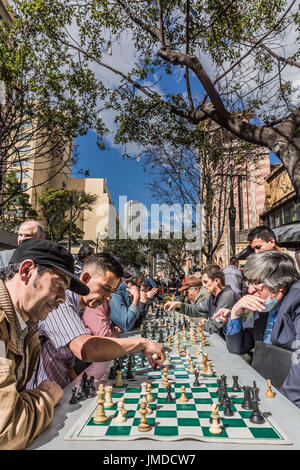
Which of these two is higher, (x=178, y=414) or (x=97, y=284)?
(x=97, y=284)

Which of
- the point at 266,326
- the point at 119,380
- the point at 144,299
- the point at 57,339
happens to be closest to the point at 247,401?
the point at 119,380

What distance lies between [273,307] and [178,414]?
1.48m

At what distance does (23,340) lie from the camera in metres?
1.67

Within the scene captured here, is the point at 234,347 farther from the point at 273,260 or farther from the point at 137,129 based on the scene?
the point at 137,129

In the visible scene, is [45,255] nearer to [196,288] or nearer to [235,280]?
[235,280]

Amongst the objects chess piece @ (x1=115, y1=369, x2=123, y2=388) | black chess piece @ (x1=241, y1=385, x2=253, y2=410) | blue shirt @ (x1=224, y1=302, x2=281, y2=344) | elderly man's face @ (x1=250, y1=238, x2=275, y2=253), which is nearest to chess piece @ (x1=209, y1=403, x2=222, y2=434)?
black chess piece @ (x1=241, y1=385, x2=253, y2=410)

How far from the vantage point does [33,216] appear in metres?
28.9

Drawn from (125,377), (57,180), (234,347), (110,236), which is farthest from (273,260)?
(57,180)

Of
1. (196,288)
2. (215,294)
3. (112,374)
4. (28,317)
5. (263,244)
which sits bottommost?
(112,374)

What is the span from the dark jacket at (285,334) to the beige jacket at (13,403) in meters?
1.60

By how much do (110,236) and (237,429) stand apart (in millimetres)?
53773

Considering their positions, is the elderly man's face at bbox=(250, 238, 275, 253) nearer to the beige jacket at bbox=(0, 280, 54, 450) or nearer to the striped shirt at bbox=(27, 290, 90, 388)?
the striped shirt at bbox=(27, 290, 90, 388)

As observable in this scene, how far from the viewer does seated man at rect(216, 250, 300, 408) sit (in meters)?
2.42

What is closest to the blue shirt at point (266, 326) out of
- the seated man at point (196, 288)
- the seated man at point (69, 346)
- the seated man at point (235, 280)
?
the seated man at point (69, 346)
